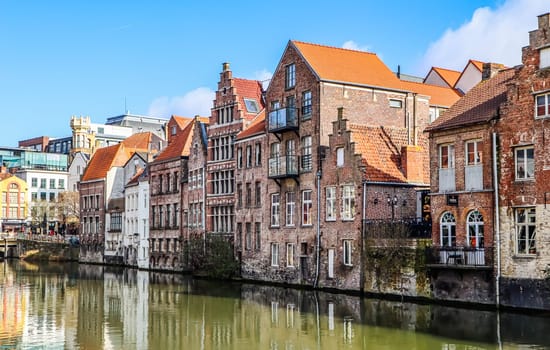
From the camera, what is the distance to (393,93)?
156 feet

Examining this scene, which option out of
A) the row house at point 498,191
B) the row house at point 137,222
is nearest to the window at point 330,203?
the row house at point 498,191

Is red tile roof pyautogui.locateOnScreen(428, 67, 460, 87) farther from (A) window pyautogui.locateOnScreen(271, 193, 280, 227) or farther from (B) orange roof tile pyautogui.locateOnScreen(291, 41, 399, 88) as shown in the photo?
(A) window pyautogui.locateOnScreen(271, 193, 280, 227)

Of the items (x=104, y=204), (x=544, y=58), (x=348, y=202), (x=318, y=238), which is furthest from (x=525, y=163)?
(x=104, y=204)

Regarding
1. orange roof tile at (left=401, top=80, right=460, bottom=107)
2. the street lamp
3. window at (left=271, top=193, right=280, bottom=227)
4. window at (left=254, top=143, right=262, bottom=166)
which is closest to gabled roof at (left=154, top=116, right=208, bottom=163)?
window at (left=254, top=143, right=262, bottom=166)

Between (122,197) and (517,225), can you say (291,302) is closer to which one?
(517,225)

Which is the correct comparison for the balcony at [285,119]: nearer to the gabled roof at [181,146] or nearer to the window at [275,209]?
the window at [275,209]

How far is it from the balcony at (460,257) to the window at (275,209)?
15054mm

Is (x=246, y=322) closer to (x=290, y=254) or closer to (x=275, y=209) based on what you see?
(x=290, y=254)

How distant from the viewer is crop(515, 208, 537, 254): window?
31547 mm

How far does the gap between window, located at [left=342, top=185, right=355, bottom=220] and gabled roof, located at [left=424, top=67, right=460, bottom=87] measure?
2202cm

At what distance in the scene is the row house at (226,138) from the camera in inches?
2203

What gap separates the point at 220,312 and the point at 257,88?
90.9 ft

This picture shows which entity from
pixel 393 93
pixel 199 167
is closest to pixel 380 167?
pixel 393 93

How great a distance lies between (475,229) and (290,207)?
15.8 m
